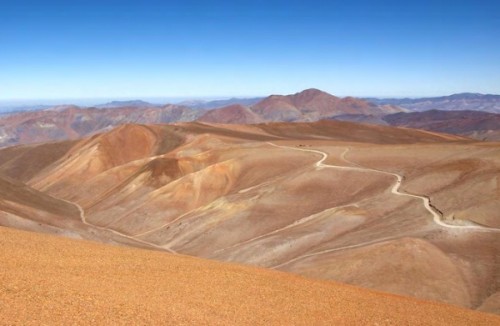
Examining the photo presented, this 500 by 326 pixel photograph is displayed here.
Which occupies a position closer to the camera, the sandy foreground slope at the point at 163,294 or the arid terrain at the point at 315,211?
the sandy foreground slope at the point at 163,294

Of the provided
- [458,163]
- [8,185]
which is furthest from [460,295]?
[8,185]

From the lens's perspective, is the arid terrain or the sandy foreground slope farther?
the arid terrain

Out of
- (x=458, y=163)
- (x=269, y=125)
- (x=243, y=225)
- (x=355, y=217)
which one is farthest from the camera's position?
(x=269, y=125)

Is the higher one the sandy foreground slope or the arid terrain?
the sandy foreground slope

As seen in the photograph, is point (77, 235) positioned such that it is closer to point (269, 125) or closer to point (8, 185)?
point (8, 185)

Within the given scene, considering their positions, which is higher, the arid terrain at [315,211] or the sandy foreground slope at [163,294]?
the sandy foreground slope at [163,294]
